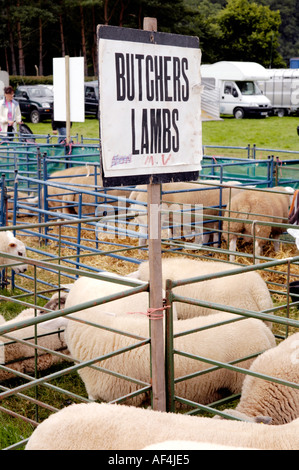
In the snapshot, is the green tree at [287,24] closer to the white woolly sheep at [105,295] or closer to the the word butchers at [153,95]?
the white woolly sheep at [105,295]

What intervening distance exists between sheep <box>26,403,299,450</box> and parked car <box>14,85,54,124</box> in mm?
26235

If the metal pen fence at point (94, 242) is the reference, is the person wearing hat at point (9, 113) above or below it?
above

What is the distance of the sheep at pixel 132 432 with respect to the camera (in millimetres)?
1984

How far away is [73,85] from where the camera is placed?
32.8 ft

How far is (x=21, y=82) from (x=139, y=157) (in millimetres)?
38408

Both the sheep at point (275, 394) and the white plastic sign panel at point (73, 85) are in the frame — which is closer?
the sheep at point (275, 394)

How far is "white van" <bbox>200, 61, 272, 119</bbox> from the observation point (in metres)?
29.0

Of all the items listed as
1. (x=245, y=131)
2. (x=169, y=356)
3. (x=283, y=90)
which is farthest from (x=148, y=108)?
(x=283, y=90)

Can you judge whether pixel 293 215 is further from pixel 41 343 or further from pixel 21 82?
pixel 21 82

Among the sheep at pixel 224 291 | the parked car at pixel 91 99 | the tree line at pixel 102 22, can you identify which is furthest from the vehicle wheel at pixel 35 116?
the sheep at pixel 224 291

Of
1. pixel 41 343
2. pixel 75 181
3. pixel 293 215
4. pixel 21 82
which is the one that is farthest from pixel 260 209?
pixel 21 82

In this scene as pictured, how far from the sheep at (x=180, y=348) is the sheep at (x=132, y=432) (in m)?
1.44

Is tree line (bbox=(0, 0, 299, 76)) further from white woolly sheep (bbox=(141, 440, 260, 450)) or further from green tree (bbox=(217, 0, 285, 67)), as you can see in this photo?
white woolly sheep (bbox=(141, 440, 260, 450))
